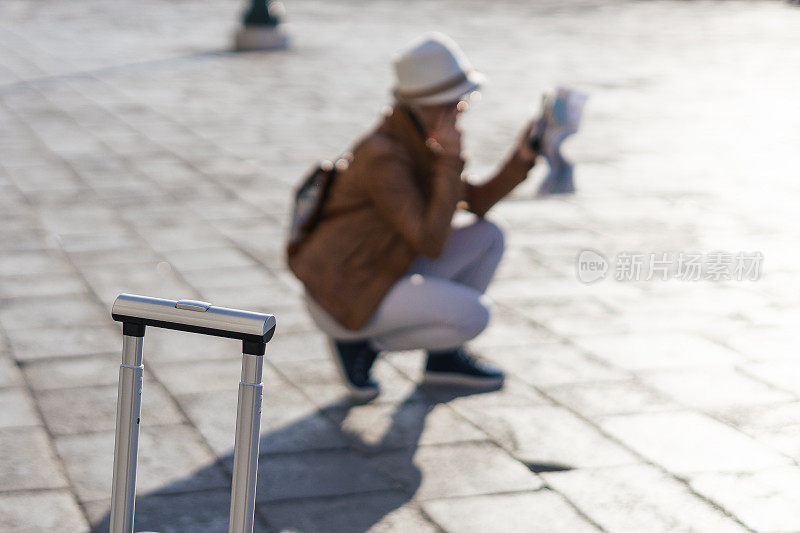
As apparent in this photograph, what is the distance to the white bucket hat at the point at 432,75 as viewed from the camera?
422 cm

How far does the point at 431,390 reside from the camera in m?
4.70

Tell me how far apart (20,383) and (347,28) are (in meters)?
14.8

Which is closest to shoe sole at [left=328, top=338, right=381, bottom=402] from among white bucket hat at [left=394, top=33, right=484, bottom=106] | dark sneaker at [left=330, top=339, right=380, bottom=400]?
dark sneaker at [left=330, top=339, right=380, bottom=400]

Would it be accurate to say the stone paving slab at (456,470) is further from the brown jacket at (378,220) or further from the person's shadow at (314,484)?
the brown jacket at (378,220)

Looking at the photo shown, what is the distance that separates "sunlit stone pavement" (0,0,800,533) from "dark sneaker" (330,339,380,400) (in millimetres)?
91

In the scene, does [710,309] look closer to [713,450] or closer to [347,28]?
[713,450]

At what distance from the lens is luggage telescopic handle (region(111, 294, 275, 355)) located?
2.52 m

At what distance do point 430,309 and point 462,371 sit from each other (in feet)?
1.32

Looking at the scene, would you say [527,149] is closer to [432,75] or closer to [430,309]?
[432,75]

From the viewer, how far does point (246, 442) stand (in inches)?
101

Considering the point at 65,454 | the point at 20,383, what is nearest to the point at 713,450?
the point at 65,454

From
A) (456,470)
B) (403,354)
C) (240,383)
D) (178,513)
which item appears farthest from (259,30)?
(240,383)

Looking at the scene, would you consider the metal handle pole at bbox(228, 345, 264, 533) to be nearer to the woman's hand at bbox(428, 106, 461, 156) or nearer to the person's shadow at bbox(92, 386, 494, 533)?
the person's shadow at bbox(92, 386, 494, 533)

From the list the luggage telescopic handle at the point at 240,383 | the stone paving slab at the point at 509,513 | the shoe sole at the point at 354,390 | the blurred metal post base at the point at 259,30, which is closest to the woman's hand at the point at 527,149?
the shoe sole at the point at 354,390
